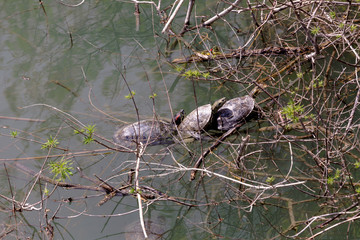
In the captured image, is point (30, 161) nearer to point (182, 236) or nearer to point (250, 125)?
point (182, 236)

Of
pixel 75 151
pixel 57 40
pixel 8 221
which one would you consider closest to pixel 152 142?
pixel 75 151

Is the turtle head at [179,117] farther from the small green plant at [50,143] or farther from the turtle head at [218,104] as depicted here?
the small green plant at [50,143]

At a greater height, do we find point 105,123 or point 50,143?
point 50,143

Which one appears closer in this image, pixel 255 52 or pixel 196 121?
pixel 196 121

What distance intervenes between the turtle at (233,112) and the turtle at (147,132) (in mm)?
413

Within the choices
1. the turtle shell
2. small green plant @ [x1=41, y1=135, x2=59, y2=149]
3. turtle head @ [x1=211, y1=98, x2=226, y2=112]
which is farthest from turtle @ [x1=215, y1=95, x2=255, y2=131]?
small green plant @ [x1=41, y1=135, x2=59, y2=149]

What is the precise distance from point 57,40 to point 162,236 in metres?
3.40

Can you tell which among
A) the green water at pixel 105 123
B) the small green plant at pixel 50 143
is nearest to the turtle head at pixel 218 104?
the green water at pixel 105 123

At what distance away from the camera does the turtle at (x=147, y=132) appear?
14.3 feet

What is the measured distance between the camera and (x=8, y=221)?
12.2ft

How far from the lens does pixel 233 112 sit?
4.56m

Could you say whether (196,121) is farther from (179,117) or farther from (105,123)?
(105,123)

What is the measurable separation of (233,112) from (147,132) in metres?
0.88

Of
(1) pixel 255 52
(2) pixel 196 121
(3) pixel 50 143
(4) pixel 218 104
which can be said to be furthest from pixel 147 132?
(1) pixel 255 52
